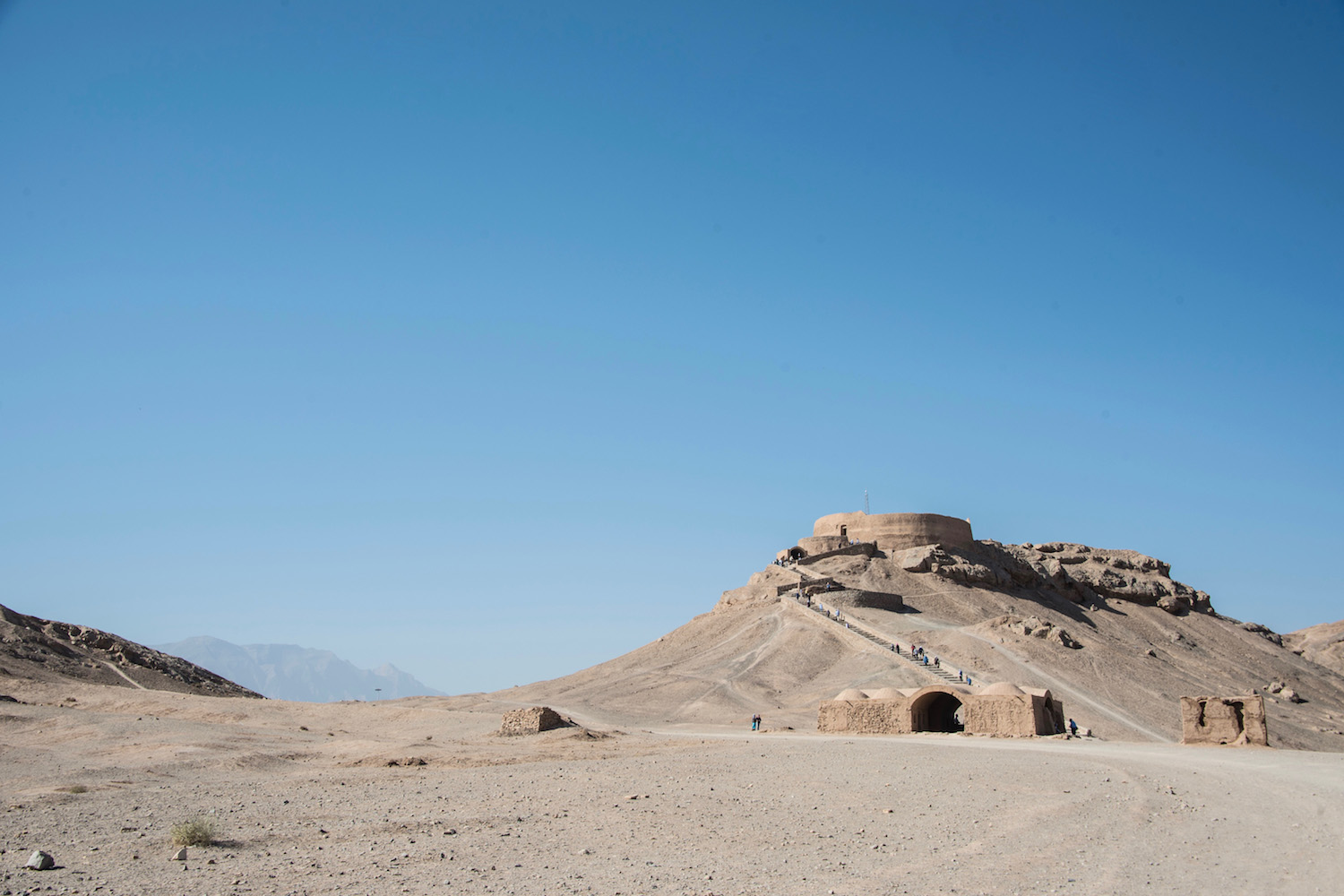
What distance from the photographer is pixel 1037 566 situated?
6322cm

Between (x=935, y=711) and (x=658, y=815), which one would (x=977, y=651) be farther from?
(x=658, y=815)

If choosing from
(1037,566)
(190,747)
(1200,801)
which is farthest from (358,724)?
(1037,566)

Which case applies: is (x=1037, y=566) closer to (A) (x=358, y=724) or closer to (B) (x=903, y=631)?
(B) (x=903, y=631)

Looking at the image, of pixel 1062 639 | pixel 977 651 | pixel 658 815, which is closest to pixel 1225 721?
pixel 977 651

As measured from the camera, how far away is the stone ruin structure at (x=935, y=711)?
84.8ft

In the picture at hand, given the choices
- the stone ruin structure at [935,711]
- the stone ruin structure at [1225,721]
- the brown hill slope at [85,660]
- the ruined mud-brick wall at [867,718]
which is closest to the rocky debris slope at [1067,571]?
the stone ruin structure at [935,711]

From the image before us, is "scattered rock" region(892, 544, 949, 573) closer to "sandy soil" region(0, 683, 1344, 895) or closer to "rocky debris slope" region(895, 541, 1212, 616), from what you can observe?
"rocky debris slope" region(895, 541, 1212, 616)

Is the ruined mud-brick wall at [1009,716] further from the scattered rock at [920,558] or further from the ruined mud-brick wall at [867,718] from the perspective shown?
the scattered rock at [920,558]

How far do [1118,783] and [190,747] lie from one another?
18.5 metres

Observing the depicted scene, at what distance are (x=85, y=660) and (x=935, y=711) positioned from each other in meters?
29.2

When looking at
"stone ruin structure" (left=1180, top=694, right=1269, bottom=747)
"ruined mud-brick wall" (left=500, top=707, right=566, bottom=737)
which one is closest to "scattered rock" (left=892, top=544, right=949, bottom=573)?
"stone ruin structure" (left=1180, top=694, right=1269, bottom=747)

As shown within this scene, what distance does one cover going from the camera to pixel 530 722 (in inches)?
1014

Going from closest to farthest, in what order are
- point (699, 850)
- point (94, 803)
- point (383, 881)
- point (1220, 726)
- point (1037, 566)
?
point (383, 881)
point (699, 850)
point (94, 803)
point (1220, 726)
point (1037, 566)

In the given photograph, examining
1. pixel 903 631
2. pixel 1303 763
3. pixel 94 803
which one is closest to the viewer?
pixel 94 803
